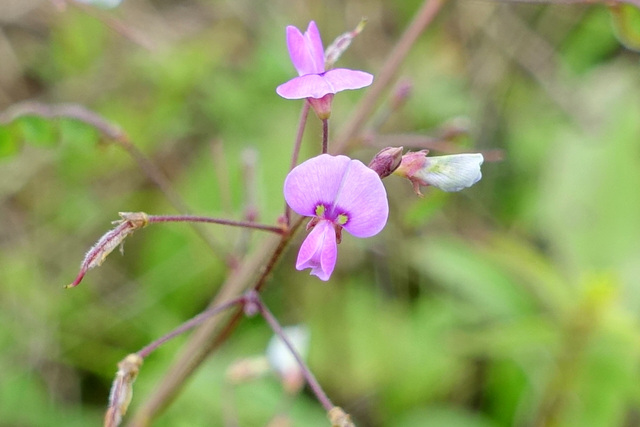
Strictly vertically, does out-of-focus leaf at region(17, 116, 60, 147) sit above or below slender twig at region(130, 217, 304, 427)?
above

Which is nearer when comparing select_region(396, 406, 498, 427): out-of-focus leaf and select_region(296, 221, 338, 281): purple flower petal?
select_region(296, 221, 338, 281): purple flower petal

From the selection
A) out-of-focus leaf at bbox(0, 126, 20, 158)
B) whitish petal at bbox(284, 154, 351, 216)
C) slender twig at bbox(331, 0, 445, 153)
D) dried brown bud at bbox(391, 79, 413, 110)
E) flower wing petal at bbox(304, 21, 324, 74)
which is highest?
out-of-focus leaf at bbox(0, 126, 20, 158)

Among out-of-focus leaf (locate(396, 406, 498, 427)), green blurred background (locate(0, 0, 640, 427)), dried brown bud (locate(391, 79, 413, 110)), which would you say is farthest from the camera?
out-of-focus leaf (locate(396, 406, 498, 427))

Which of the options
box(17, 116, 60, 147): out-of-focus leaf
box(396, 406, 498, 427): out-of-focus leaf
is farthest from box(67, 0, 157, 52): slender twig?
box(396, 406, 498, 427): out-of-focus leaf

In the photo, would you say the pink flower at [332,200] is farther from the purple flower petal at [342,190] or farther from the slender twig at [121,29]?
the slender twig at [121,29]

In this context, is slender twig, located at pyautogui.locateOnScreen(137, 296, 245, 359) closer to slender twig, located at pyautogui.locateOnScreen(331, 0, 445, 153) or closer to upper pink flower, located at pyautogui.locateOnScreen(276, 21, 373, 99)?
upper pink flower, located at pyautogui.locateOnScreen(276, 21, 373, 99)

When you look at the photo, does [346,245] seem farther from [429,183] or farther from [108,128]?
[429,183]

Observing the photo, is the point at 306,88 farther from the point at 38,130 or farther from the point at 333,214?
the point at 38,130

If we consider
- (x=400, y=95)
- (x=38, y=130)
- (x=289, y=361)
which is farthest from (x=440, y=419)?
(x=38, y=130)
